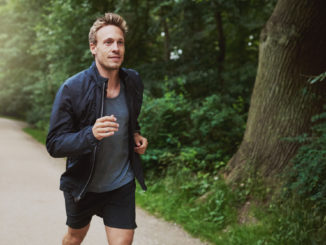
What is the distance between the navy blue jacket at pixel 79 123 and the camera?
7.87ft

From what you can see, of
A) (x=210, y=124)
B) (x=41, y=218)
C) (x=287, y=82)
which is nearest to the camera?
(x=287, y=82)

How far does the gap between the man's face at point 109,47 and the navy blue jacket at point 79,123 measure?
0.11 m

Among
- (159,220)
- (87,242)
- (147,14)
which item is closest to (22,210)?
(87,242)

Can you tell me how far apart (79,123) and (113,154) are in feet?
1.19

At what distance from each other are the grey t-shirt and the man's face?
0.24 metres

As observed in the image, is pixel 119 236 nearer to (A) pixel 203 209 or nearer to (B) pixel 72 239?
(B) pixel 72 239

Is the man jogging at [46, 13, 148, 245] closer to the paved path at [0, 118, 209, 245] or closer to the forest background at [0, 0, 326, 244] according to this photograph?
the forest background at [0, 0, 326, 244]

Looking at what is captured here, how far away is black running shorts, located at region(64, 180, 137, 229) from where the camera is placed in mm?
2754

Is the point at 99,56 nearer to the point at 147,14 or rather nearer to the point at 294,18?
the point at 294,18

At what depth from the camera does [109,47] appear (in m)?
2.65

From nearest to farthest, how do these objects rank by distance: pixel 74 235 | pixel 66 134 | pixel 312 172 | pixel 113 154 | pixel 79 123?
pixel 66 134
pixel 79 123
pixel 113 154
pixel 74 235
pixel 312 172

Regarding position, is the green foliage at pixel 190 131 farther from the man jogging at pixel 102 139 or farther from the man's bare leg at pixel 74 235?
the man jogging at pixel 102 139

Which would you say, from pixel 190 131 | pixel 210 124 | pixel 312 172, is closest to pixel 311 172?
pixel 312 172

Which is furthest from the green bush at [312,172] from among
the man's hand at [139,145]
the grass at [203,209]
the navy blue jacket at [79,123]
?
the navy blue jacket at [79,123]
